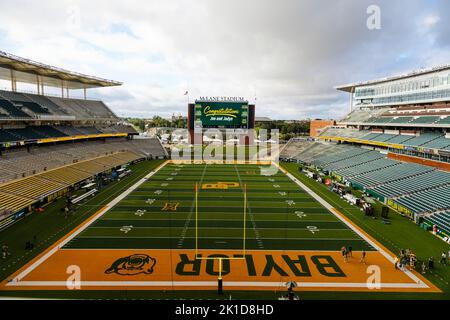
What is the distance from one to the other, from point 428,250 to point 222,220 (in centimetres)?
1242

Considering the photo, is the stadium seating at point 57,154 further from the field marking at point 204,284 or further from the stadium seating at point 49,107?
the field marking at point 204,284

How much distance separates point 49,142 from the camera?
Answer: 40.0 metres

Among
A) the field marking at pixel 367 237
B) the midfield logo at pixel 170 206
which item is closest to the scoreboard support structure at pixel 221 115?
the field marking at pixel 367 237

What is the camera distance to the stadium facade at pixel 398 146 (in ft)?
79.5

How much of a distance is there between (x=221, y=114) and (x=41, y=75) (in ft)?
91.8

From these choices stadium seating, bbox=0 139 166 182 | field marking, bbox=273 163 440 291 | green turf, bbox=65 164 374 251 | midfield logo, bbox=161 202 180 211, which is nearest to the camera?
field marking, bbox=273 163 440 291

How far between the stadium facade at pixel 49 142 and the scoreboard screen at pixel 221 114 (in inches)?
424

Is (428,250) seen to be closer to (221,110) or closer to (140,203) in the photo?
(140,203)

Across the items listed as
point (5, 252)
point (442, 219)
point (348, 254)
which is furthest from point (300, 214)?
point (5, 252)

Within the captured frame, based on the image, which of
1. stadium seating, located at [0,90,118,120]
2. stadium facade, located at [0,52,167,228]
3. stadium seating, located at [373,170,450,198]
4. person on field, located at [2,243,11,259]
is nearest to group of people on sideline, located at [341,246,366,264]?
stadium seating, located at [373,170,450,198]

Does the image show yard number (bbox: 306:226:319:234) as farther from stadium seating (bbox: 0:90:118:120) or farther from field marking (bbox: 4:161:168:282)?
stadium seating (bbox: 0:90:118:120)

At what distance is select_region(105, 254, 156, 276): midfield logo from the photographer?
14.0 metres

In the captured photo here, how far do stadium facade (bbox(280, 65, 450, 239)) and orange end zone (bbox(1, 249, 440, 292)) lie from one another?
7.44 meters

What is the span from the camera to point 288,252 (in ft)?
53.5
